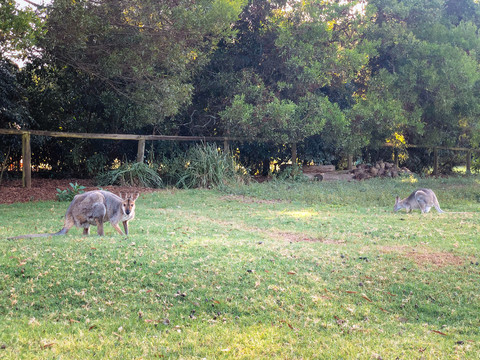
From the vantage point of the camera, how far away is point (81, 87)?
57.5 ft

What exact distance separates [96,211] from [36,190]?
751cm

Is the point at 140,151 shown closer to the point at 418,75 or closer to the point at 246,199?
the point at 246,199

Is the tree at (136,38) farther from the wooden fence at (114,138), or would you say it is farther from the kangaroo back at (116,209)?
the kangaroo back at (116,209)

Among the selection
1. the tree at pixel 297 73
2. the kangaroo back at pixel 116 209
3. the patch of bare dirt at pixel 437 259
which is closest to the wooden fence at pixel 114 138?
the tree at pixel 297 73

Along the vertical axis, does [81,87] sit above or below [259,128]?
above

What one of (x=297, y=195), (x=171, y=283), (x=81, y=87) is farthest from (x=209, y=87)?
(x=171, y=283)

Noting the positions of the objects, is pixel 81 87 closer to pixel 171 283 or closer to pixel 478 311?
pixel 171 283

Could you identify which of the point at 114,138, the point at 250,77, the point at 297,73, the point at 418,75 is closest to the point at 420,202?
the point at 297,73

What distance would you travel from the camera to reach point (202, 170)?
1747cm

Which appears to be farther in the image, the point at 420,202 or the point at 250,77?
the point at 250,77

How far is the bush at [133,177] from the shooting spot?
53.7ft

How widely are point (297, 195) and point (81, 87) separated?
29.2 ft

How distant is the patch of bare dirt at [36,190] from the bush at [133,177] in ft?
1.73

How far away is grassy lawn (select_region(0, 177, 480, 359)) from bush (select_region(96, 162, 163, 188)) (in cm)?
714
